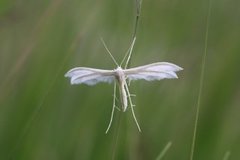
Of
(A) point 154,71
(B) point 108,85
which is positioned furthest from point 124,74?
(B) point 108,85

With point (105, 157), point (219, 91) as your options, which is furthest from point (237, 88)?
point (105, 157)

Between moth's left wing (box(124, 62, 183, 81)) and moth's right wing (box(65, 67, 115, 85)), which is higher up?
moth's left wing (box(124, 62, 183, 81))

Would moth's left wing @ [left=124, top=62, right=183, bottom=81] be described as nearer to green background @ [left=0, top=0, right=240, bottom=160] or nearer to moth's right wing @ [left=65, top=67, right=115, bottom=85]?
moth's right wing @ [left=65, top=67, right=115, bottom=85]

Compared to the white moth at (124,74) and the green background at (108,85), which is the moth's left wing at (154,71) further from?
the green background at (108,85)

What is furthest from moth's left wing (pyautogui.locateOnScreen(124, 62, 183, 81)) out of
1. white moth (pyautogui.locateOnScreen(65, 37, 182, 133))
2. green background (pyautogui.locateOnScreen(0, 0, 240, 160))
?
green background (pyautogui.locateOnScreen(0, 0, 240, 160))

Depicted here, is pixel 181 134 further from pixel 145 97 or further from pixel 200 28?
pixel 200 28
